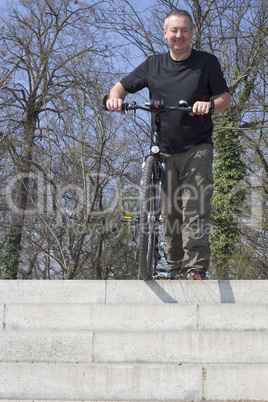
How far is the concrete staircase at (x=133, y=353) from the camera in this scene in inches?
118

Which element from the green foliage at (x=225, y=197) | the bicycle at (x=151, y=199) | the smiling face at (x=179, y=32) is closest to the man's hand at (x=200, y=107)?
the bicycle at (x=151, y=199)

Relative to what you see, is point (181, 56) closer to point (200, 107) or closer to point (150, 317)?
point (200, 107)

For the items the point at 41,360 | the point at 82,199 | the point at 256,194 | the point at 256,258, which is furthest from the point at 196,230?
the point at 82,199

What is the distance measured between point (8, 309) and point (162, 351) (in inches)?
54.3

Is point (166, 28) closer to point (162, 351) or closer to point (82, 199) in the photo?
point (162, 351)

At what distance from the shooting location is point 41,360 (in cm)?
339

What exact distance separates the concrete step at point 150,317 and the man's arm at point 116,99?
168cm

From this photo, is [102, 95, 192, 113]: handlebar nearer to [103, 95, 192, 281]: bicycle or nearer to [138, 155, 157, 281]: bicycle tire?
[103, 95, 192, 281]: bicycle

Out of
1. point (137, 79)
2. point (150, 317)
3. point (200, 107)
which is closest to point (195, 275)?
point (150, 317)

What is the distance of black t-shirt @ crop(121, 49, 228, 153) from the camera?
4512 millimetres

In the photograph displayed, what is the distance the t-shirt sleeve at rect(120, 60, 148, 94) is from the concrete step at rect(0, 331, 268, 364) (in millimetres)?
2364

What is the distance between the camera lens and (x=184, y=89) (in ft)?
14.8

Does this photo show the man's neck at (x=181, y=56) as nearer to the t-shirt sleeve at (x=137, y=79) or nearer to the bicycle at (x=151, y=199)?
the t-shirt sleeve at (x=137, y=79)

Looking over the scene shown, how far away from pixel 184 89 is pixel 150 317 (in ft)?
6.54
